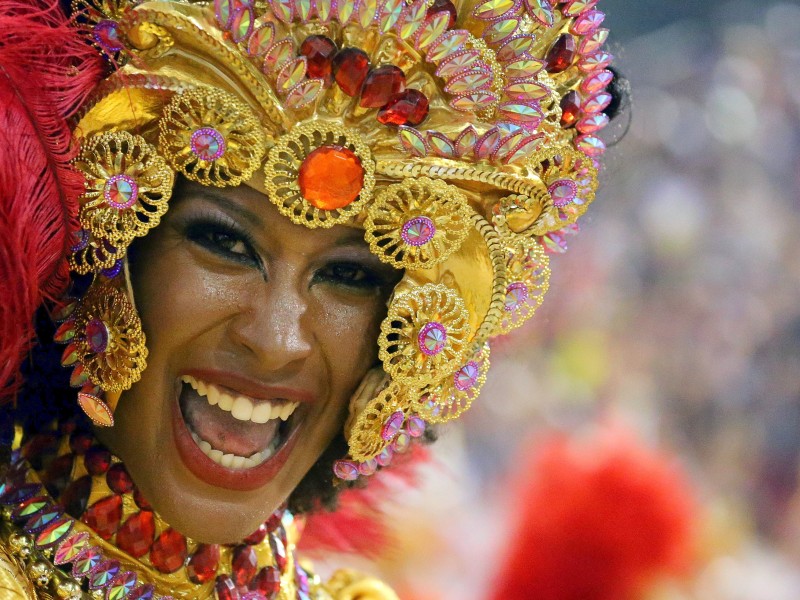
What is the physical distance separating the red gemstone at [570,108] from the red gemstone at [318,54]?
15.8 inches

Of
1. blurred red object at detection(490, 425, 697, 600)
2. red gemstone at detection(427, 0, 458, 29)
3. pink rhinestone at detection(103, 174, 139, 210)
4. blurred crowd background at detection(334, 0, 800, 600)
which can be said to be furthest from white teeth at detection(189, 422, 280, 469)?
blurred crowd background at detection(334, 0, 800, 600)

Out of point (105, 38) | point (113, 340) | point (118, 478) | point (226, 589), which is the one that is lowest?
point (226, 589)

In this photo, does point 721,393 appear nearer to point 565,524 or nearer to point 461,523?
point 461,523

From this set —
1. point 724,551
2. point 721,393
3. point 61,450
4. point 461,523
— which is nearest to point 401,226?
point 61,450

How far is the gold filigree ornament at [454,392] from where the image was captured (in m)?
1.60

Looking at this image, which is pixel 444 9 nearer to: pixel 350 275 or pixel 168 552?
pixel 350 275

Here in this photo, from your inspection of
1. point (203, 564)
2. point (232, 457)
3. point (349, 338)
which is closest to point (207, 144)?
point (349, 338)

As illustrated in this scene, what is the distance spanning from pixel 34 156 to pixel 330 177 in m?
0.37

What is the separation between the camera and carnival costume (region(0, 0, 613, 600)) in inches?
52.5

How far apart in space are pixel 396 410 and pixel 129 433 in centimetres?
39

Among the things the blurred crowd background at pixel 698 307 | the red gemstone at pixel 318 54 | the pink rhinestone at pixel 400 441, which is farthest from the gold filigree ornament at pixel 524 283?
the blurred crowd background at pixel 698 307

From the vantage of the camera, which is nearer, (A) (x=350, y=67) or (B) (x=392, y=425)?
(A) (x=350, y=67)

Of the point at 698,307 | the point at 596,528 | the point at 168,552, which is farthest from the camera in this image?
the point at 698,307

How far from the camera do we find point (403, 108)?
1.38 m
